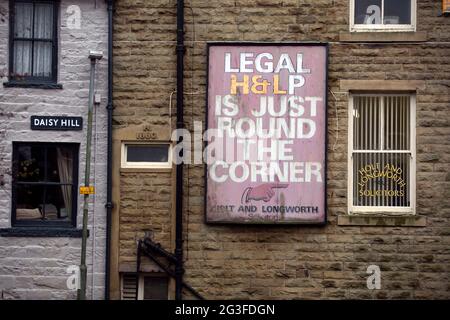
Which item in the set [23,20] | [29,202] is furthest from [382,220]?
[23,20]

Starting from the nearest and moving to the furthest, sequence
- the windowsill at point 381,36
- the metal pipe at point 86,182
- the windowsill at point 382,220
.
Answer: the metal pipe at point 86,182 → the windowsill at point 382,220 → the windowsill at point 381,36

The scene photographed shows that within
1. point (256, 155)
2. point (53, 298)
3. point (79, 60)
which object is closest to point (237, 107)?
point (256, 155)

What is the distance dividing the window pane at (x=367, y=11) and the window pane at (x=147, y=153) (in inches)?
144

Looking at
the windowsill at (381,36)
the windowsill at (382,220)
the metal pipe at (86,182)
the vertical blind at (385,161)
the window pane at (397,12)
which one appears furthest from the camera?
the window pane at (397,12)

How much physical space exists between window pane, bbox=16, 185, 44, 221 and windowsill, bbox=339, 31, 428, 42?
17.5 feet

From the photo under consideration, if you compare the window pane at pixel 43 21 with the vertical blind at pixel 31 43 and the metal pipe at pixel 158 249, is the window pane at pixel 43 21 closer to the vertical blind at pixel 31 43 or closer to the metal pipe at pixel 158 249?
the vertical blind at pixel 31 43

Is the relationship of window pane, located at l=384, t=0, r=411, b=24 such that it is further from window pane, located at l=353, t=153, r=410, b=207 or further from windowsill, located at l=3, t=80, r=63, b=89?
windowsill, located at l=3, t=80, r=63, b=89

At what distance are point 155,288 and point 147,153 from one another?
6.98 feet

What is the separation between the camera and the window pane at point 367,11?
19562 mm

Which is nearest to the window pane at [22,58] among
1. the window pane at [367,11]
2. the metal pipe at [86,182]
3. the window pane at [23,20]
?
the window pane at [23,20]

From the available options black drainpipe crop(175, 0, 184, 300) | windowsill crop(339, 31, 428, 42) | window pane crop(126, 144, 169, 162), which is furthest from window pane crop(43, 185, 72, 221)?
windowsill crop(339, 31, 428, 42)

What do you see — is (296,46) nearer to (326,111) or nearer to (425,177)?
(326,111)

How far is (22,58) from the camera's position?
19.6 m

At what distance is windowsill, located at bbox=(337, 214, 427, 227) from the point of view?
19.2 m
